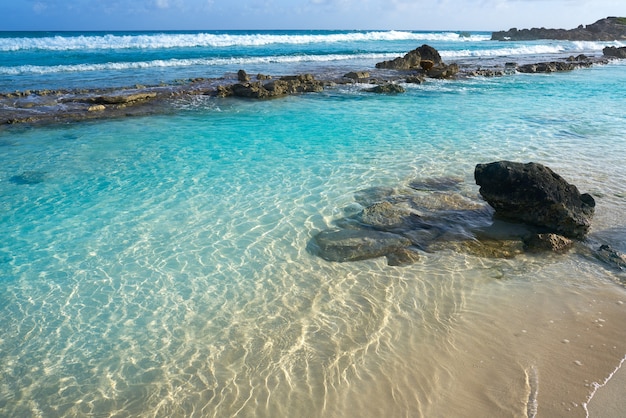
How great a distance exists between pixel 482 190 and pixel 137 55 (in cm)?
4078

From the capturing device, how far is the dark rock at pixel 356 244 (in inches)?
251

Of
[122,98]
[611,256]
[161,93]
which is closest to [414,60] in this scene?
[161,93]

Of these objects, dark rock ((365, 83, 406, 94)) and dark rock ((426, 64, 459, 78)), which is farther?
dark rock ((426, 64, 459, 78))

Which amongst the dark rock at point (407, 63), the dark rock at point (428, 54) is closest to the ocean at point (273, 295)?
the dark rock at point (407, 63)

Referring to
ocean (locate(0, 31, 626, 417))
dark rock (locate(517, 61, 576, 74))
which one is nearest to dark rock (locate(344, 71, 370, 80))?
dark rock (locate(517, 61, 576, 74))

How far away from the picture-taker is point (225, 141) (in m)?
12.9

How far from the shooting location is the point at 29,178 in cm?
983

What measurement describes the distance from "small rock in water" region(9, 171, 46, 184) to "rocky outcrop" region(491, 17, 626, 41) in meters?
93.2

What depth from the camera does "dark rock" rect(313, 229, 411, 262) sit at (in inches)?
251

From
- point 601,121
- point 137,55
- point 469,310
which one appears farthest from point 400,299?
point 137,55

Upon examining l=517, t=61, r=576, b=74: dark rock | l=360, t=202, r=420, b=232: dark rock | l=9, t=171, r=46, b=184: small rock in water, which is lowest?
l=517, t=61, r=576, b=74: dark rock

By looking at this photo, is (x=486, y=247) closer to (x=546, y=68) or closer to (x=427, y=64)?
(x=427, y=64)

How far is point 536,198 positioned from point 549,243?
30.2 inches

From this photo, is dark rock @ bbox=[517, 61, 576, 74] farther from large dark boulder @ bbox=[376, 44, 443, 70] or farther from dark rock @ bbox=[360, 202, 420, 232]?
dark rock @ bbox=[360, 202, 420, 232]
